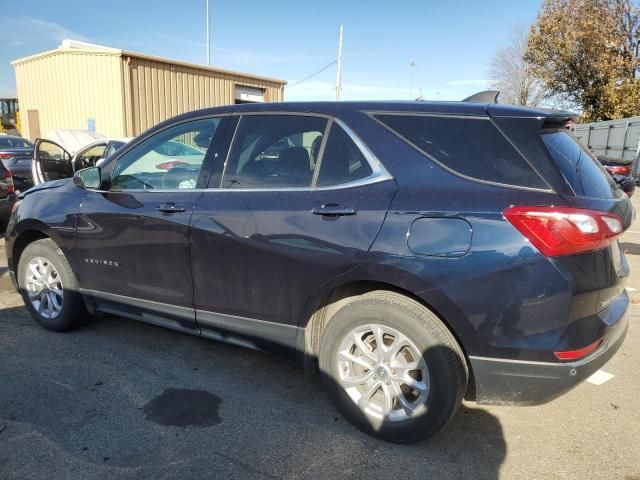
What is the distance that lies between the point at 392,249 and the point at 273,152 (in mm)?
1034

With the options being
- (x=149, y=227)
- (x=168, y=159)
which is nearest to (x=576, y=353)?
(x=149, y=227)

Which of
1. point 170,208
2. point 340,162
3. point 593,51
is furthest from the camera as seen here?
point 593,51

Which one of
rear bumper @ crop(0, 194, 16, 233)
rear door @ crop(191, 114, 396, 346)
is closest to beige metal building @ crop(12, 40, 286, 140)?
rear bumper @ crop(0, 194, 16, 233)

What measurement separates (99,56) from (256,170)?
20604 mm

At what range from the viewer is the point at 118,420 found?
113 inches

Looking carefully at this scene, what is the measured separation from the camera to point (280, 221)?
283cm

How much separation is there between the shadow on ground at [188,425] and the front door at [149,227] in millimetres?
412

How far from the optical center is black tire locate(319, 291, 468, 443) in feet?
8.04

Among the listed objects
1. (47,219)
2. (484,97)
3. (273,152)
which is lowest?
(47,219)

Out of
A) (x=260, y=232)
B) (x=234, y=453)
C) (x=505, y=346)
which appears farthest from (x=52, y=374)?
(x=505, y=346)

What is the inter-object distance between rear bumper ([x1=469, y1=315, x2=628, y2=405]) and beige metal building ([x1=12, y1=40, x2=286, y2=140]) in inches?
815

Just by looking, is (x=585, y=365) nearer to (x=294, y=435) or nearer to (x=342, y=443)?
(x=342, y=443)

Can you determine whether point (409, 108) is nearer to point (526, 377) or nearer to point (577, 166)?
point (577, 166)

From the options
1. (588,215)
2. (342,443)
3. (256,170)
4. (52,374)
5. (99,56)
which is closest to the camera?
(588,215)
